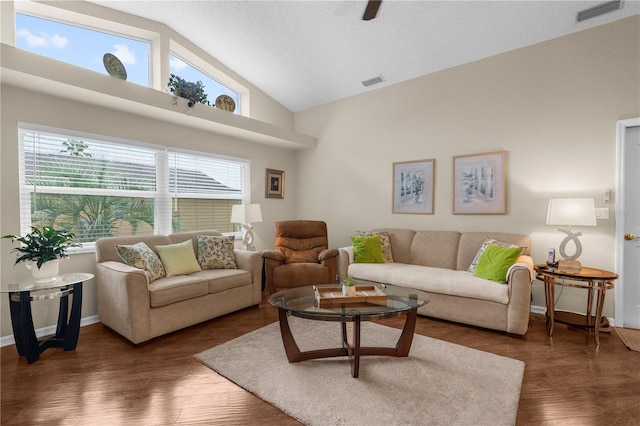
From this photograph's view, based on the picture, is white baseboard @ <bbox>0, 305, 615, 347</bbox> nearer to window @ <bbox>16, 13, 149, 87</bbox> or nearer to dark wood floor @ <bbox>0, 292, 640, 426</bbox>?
dark wood floor @ <bbox>0, 292, 640, 426</bbox>

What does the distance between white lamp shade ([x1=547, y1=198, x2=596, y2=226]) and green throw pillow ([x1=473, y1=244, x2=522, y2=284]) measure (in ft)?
1.58

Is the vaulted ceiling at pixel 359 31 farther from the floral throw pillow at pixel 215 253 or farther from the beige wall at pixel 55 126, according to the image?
the floral throw pillow at pixel 215 253

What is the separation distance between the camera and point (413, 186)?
441 centimetres

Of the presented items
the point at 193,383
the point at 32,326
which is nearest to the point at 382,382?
the point at 193,383

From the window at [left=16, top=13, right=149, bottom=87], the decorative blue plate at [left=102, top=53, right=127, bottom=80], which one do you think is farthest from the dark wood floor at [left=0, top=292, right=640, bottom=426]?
the window at [left=16, top=13, right=149, bottom=87]

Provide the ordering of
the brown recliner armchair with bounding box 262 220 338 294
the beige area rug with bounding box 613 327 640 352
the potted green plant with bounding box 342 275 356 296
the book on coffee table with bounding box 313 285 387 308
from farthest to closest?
the brown recliner armchair with bounding box 262 220 338 294
the beige area rug with bounding box 613 327 640 352
the potted green plant with bounding box 342 275 356 296
the book on coffee table with bounding box 313 285 387 308

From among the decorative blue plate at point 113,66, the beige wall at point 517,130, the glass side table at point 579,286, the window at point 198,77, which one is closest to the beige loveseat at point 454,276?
the glass side table at point 579,286

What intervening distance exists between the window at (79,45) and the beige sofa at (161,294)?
192 centimetres

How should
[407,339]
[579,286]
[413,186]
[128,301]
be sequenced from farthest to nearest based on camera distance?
[413,186] < [579,286] < [128,301] < [407,339]

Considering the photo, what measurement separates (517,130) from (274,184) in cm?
361

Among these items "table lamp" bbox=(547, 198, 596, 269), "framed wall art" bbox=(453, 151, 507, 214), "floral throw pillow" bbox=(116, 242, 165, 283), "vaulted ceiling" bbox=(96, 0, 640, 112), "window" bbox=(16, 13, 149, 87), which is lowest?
"floral throw pillow" bbox=(116, 242, 165, 283)

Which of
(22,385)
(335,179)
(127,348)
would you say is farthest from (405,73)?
(22,385)

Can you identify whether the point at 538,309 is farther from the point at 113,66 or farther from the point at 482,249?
the point at 113,66

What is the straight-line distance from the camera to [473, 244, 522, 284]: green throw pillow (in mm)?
2967
